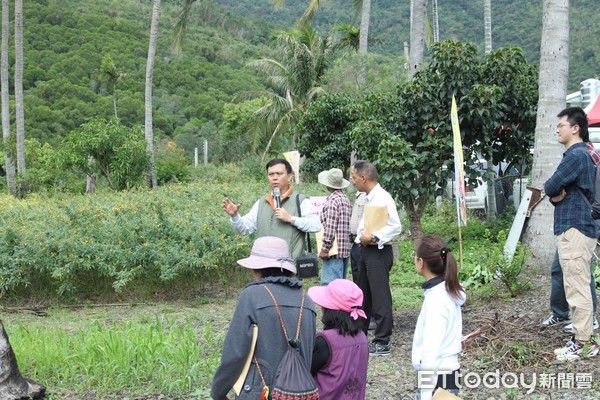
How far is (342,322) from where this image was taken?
3.64 metres

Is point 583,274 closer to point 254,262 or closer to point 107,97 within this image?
point 254,262

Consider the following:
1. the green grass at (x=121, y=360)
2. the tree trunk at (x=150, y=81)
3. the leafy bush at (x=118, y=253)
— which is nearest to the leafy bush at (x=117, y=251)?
the leafy bush at (x=118, y=253)

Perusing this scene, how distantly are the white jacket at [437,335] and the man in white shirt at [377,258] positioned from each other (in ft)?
7.96

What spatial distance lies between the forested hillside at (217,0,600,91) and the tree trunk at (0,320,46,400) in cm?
2925

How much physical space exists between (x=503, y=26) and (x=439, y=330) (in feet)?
178

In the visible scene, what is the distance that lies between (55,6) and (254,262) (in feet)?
230

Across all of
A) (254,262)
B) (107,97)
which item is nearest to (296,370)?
(254,262)

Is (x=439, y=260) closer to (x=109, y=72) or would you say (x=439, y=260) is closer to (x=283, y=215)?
(x=283, y=215)

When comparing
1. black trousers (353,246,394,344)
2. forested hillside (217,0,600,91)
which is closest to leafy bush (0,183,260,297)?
black trousers (353,246,394,344)

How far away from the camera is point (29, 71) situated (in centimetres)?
5456

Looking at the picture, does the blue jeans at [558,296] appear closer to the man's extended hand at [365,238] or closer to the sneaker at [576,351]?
the sneaker at [576,351]

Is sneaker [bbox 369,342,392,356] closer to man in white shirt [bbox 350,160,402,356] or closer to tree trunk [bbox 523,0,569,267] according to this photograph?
man in white shirt [bbox 350,160,402,356]

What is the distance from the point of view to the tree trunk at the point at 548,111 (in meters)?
8.87

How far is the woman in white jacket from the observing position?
12.0ft
